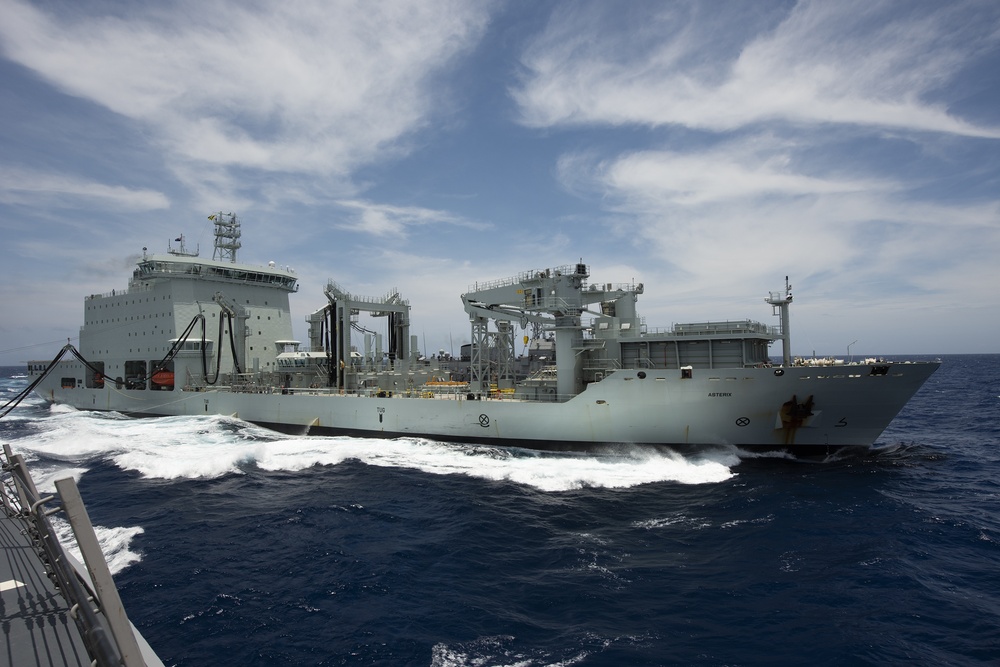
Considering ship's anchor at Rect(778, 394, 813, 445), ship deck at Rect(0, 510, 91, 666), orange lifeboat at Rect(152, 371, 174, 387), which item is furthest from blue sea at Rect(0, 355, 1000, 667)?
orange lifeboat at Rect(152, 371, 174, 387)

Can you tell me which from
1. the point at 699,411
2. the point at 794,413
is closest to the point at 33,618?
the point at 699,411

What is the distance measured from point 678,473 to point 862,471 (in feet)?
20.6

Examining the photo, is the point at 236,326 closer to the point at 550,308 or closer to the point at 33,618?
the point at 550,308

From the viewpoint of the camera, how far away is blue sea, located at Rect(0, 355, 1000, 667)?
8359mm

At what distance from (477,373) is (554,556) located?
48.1 feet

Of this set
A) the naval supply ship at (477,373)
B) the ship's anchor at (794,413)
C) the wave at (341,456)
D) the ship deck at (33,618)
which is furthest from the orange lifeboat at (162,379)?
the ship's anchor at (794,413)

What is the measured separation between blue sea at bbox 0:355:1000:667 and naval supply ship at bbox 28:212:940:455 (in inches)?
54.7

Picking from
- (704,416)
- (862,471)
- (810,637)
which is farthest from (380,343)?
(810,637)

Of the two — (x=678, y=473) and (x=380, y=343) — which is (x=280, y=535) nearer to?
(x=678, y=473)

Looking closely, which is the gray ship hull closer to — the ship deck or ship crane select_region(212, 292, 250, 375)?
ship crane select_region(212, 292, 250, 375)

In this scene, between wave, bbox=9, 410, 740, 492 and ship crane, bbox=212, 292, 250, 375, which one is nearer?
wave, bbox=9, 410, 740, 492

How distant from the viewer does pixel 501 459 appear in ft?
68.8

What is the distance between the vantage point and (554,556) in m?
11.8

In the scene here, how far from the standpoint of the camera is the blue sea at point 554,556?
8.36 m
